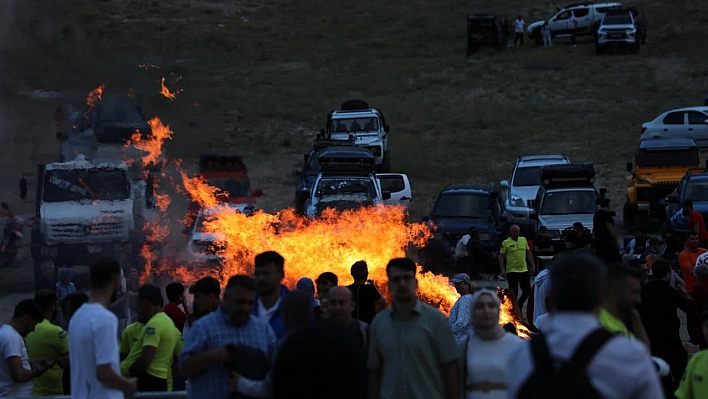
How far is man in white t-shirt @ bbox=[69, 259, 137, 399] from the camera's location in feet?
21.1

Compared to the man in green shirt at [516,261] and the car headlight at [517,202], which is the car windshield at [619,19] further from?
the man in green shirt at [516,261]

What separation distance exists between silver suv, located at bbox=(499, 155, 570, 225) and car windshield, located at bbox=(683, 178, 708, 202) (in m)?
3.53

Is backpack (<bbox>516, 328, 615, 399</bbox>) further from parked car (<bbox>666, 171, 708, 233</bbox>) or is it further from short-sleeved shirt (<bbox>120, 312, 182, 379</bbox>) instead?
parked car (<bbox>666, 171, 708, 233</bbox>)

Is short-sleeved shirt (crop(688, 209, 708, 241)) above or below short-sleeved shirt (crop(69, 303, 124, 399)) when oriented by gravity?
above

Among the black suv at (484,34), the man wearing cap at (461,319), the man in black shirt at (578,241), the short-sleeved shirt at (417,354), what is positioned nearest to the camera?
the short-sleeved shirt at (417,354)

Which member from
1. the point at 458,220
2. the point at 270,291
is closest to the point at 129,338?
the point at 270,291

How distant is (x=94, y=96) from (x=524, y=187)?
11.1m

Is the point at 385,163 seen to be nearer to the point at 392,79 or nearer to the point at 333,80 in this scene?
the point at 392,79

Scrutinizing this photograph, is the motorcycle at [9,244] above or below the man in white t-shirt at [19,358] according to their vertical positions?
above

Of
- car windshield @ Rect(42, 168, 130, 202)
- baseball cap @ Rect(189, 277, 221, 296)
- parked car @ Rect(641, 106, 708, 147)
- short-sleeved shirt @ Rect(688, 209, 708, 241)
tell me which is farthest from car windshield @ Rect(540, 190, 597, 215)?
baseball cap @ Rect(189, 277, 221, 296)

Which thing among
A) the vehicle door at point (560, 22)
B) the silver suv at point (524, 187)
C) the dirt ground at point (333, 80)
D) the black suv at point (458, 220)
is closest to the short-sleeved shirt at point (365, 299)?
the dirt ground at point (333, 80)

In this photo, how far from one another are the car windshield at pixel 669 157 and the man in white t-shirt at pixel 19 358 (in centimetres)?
2065

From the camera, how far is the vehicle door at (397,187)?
91.8ft

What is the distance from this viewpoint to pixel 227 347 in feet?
21.0
